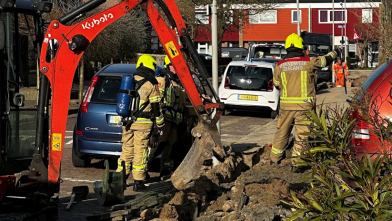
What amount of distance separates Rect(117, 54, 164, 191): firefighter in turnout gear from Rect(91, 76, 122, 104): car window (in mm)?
1647

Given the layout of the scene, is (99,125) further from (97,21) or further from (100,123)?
(97,21)

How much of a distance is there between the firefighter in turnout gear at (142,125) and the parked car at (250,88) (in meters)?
9.99

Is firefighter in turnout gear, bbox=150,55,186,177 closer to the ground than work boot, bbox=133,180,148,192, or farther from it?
farther from it

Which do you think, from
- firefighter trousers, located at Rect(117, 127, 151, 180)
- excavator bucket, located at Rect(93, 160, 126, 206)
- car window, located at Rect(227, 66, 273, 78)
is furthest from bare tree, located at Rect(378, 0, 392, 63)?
excavator bucket, located at Rect(93, 160, 126, 206)

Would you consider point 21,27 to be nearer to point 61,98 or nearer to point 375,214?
point 61,98

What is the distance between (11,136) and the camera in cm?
686

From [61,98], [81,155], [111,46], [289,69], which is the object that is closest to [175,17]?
[61,98]

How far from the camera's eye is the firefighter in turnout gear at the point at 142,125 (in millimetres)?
9906

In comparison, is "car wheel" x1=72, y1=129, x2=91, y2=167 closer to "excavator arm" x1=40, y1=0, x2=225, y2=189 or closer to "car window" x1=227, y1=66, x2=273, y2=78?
"excavator arm" x1=40, y1=0, x2=225, y2=189

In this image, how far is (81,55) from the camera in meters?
7.06

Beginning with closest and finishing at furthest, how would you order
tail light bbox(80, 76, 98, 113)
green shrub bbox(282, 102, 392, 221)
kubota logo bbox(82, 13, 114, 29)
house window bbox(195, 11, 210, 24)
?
green shrub bbox(282, 102, 392, 221), kubota logo bbox(82, 13, 114, 29), tail light bbox(80, 76, 98, 113), house window bbox(195, 11, 210, 24)

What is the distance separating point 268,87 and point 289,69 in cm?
936

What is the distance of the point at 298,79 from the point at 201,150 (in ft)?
9.93

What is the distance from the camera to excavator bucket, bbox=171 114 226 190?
25.8 ft
